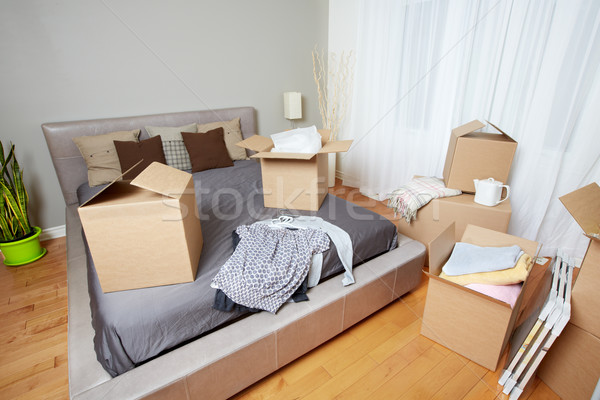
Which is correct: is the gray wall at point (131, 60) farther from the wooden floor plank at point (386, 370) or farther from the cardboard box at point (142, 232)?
the wooden floor plank at point (386, 370)

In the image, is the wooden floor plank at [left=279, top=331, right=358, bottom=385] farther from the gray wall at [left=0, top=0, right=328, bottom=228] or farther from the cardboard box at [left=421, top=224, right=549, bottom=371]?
the gray wall at [left=0, top=0, right=328, bottom=228]

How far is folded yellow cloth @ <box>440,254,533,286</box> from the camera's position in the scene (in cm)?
132

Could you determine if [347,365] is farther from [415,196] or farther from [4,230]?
[4,230]

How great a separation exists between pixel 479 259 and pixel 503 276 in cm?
12

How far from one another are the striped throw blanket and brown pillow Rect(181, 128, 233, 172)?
1536 mm

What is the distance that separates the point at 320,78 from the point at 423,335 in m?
3.11

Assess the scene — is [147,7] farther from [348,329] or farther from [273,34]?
[348,329]

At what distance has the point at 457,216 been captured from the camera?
2.00m

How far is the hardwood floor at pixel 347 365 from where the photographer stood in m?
1.32

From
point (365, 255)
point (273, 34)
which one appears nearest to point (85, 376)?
point (365, 255)

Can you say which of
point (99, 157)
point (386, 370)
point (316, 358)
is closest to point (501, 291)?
point (386, 370)

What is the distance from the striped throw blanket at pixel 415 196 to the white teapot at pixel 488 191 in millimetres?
155

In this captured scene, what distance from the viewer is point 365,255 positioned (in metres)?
1.63

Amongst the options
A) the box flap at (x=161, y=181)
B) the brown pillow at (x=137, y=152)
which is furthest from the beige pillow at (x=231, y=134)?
the box flap at (x=161, y=181)
